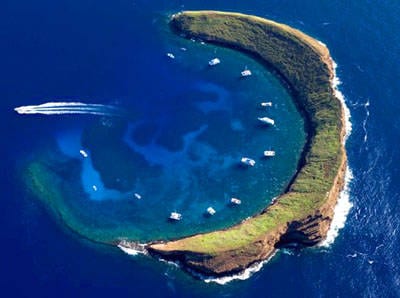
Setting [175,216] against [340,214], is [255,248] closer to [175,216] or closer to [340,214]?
[175,216]

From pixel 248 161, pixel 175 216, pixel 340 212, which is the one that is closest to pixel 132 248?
pixel 175 216

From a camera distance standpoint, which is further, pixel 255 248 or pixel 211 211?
pixel 211 211

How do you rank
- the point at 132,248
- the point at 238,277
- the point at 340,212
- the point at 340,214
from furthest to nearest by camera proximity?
1. the point at 340,212
2. the point at 340,214
3. the point at 132,248
4. the point at 238,277

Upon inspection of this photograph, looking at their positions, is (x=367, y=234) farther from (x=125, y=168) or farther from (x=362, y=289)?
(x=125, y=168)

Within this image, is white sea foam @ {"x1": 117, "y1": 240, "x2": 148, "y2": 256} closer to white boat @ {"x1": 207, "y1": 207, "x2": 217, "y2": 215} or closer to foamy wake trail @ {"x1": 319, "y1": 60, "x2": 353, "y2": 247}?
white boat @ {"x1": 207, "y1": 207, "x2": 217, "y2": 215}

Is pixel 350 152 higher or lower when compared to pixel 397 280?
higher

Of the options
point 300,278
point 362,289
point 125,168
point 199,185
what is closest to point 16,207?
point 125,168

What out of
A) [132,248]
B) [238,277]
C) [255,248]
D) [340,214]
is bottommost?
[132,248]

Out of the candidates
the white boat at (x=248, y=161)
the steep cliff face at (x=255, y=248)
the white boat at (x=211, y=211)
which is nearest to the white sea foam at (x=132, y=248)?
the steep cliff face at (x=255, y=248)

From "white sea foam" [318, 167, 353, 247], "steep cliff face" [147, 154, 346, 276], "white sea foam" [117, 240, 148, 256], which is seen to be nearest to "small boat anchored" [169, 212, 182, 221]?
"steep cliff face" [147, 154, 346, 276]

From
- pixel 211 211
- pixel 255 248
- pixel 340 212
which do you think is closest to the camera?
pixel 255 248

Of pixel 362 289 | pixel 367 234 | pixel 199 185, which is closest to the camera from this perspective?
pixel 362 289
